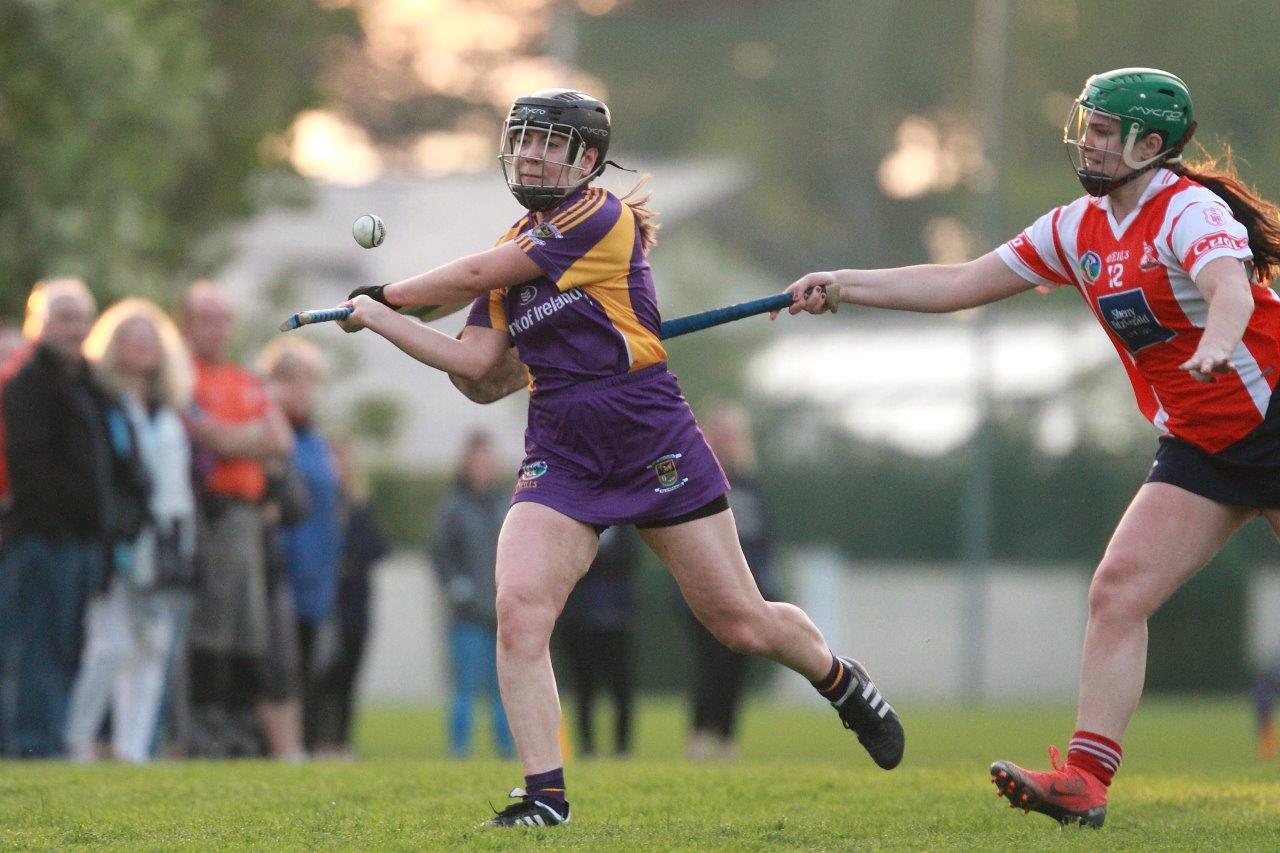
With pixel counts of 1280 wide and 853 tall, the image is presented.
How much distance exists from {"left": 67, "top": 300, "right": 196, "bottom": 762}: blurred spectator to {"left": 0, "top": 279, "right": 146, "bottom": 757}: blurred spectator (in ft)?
0.67

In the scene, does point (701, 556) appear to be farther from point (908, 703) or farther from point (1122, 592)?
point (908, 703)

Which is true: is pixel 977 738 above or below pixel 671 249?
below

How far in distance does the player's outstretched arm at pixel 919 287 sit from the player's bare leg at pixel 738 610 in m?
0.91

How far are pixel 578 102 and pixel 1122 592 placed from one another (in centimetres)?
237

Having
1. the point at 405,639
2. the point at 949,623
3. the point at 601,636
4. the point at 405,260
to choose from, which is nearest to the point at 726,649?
the point at 601,636

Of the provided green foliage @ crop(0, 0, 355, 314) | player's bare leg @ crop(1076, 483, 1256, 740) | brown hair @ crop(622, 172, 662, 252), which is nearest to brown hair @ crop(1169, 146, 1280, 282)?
player's bare leg @ crop(1076, 483, 1256, 740)

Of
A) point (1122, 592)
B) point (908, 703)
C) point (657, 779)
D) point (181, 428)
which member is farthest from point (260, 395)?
point (908, 703)

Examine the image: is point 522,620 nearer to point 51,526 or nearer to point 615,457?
point 615,457

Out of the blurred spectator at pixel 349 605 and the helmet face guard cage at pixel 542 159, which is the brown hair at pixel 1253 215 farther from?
the blurred spectator at pixel 349 605

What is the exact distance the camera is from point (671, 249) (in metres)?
23.0

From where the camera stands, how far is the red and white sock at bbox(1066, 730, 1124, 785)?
6.46m

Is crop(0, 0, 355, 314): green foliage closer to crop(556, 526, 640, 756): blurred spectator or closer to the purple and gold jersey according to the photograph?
crop(556, 526, 640, 756): blurred spectator

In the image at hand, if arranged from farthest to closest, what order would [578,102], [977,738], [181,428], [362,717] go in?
[362,717] < [977,738] < [181,428] < [578,102]

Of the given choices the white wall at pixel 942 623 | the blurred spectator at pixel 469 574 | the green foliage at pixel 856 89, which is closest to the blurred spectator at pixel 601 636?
the blurred spectator at pixel 469 574
